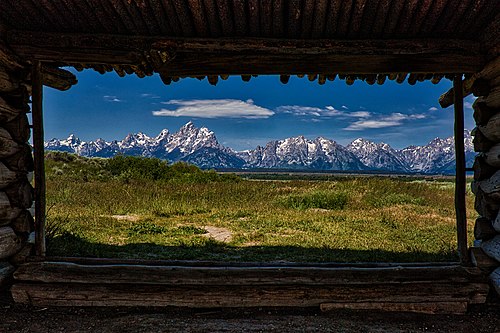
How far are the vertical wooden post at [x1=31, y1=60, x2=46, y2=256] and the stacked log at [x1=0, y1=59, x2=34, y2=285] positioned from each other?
16 centimetres

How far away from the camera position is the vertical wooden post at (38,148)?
4.68 m

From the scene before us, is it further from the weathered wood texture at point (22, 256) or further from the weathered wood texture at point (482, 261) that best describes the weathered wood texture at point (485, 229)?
the weathered wood texture at point (22, 256)

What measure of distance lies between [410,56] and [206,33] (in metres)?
2.52

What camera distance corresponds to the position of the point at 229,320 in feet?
13.2

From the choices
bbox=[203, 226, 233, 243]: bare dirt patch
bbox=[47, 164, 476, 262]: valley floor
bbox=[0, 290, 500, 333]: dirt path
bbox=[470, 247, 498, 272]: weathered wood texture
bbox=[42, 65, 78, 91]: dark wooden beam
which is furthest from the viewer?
bbox=[203, 226, 233, 243]: bare dirt patch

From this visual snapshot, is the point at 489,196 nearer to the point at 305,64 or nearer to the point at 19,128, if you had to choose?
the point at 305,64

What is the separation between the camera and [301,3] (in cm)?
375

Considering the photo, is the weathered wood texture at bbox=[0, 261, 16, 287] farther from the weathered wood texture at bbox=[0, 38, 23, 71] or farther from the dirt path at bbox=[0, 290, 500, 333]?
the weathered wood texture at bbox=[0, 38, 23, 71]

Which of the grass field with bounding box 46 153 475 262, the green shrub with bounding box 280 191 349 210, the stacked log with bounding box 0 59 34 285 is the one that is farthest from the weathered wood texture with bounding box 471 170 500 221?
the green shrub with bounding box 280 191 349 210

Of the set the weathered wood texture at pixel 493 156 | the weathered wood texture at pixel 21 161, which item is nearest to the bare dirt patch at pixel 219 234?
the weathered wood texture at pixel 21 161

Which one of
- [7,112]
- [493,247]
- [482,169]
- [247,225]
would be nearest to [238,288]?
[493,247]

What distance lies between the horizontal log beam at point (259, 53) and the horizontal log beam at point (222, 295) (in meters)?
2.72

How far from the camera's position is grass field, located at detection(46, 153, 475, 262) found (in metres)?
7.29

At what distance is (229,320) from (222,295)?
1.25 feet
